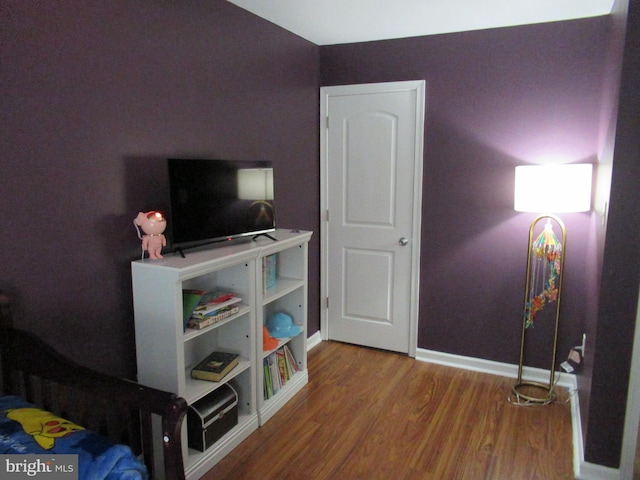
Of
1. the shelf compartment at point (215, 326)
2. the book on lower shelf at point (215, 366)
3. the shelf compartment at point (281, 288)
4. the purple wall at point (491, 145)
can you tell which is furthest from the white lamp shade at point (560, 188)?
the book on lower shelf at point (215, 366)

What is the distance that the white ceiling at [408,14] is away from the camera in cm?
262

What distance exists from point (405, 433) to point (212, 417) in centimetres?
105

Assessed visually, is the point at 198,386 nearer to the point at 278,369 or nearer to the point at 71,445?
the point at 278,369

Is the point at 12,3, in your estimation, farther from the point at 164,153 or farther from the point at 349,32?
the point at 349,32

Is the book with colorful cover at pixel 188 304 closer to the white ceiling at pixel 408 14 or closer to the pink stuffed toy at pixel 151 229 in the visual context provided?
the pink stuffed toy at pixel 151 229

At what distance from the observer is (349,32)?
3.21 m

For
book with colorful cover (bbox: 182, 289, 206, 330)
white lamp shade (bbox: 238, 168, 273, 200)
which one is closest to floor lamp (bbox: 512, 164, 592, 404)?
white lamp shade (bbox: 238, 168, 273, 200)

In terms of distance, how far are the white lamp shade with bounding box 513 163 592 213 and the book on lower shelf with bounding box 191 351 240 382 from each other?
1.89 metres

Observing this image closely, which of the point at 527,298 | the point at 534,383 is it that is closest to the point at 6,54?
the point at 527,298

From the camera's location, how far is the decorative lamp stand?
113 inches

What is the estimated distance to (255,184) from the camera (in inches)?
102

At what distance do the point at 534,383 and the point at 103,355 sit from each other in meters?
2.62

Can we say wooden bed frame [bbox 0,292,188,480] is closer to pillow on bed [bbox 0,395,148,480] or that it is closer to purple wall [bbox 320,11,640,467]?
pillow on bed [bbox 0,395,148,480]

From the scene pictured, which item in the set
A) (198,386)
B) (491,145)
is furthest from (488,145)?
(198,386)
